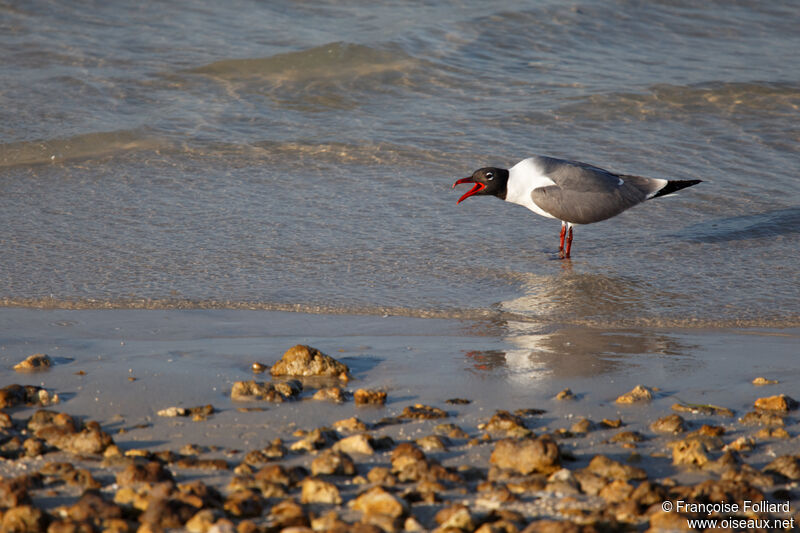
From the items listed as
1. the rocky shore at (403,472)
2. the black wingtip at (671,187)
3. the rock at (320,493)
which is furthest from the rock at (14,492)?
the black wingtip at (671,187)

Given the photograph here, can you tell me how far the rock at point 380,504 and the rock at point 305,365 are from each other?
1.16 meters

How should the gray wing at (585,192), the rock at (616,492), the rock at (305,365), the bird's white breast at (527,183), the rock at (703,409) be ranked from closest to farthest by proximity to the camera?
the rock at (616,492) < the rock at (703,409) < the rock at (305,365) < the gray wing at (585,192) < the bird's white breast at (527,183)

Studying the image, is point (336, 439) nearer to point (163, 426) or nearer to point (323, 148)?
point (163, 426)

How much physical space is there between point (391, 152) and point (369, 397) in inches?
182

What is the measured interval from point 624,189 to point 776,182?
6.17 ft

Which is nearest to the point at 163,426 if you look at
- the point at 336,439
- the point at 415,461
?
the point at 336,439

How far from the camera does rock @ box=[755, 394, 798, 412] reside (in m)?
3.38

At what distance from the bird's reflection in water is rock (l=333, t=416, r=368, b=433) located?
851 millimetres

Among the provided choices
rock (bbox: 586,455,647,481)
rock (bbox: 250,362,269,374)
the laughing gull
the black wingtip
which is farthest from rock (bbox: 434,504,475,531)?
the black wingtip

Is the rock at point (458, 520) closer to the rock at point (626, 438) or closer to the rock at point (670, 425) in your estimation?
the rock at point (626, 438)

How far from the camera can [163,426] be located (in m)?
3.14

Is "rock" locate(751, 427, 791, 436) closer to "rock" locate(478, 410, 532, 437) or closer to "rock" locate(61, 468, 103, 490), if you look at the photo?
"rock" locate(478, 410, 532, 437)

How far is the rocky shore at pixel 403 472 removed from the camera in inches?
Result: 95.4

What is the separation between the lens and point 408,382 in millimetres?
3668
